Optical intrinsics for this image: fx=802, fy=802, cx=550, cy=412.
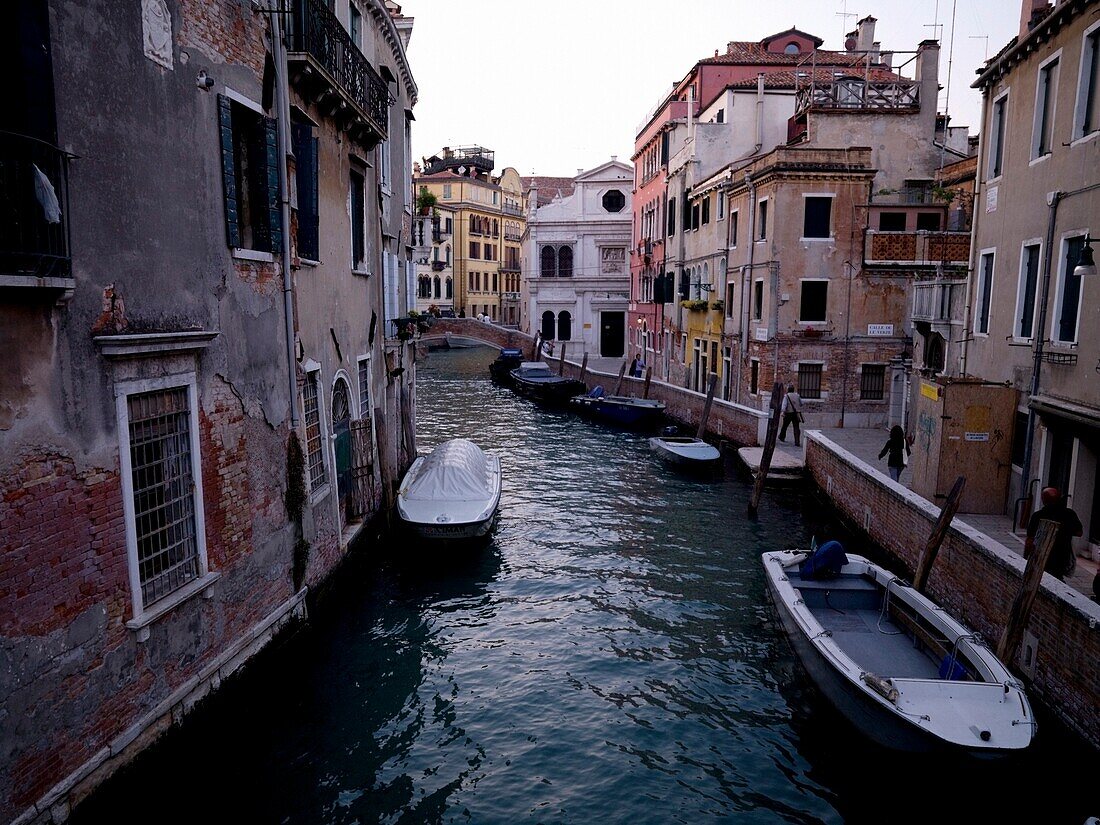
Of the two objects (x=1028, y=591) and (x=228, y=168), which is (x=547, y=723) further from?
(x=228, y=168)

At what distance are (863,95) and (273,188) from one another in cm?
2021

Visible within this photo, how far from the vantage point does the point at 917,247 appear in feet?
71.5

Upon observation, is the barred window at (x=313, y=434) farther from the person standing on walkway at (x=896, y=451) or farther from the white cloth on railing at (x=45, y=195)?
the person standing on walkway at (x=896, y=451)

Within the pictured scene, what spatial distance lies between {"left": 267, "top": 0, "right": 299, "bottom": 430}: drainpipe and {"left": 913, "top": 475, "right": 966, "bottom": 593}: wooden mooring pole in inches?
316

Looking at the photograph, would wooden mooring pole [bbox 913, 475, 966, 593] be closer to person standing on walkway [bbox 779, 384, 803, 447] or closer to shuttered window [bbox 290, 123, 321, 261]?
shuttered window [bbox 290, 123, 321, 261]

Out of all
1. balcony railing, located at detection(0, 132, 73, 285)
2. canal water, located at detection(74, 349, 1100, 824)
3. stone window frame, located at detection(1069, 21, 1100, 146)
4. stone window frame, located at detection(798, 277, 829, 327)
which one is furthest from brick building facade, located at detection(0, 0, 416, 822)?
stone window frame, located at detection(798, 277, 829, 327)

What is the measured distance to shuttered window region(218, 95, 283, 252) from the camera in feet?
27.3

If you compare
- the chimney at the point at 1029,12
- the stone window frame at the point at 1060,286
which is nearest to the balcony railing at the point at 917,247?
the chimney at the point at 1029,12

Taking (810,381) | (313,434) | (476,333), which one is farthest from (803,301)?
(476,333)

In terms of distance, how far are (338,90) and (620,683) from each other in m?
8.23

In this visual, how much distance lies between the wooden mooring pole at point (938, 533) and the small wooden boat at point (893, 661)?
701 millimetres

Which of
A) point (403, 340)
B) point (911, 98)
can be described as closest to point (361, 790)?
point (403, 340)

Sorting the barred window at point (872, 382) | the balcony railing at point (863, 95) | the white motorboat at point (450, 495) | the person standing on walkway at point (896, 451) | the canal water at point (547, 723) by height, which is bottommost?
the canal water at point (547, 723)

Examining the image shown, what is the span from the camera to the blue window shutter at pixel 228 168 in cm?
759
